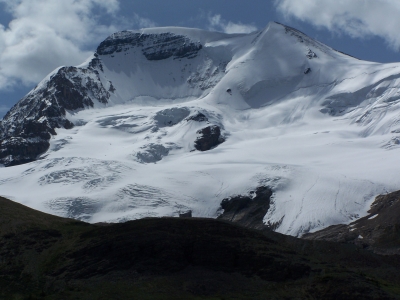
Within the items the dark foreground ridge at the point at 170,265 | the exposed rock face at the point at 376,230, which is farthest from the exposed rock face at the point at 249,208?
the dark foreground ridge at the point at 170,265

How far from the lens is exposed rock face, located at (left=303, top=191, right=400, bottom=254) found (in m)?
102

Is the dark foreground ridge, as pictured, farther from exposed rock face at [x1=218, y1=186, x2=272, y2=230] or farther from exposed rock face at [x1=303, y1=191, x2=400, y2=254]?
exposed rock face at [x1=218, y1=186, x2=272, y2=230]

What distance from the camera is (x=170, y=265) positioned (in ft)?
216

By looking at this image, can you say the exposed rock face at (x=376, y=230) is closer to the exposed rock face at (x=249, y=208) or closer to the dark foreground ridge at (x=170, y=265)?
the exposed rock face at (x=249, y=208)

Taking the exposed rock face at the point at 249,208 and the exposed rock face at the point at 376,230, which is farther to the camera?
the exposed rock face at the point at 249,208

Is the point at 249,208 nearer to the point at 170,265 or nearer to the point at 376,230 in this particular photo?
the point at 376,230

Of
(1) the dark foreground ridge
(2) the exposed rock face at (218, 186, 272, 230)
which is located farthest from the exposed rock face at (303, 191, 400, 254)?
(1) the dark foreground ridge

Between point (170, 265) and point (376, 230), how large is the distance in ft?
179

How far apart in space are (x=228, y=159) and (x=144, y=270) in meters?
119

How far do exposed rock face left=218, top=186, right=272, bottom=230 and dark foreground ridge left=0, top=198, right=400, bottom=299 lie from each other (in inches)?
2041

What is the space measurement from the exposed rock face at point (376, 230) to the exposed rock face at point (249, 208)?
16.4 m

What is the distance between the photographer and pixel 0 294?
5903cm

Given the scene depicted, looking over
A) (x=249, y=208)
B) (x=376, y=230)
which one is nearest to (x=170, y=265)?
(x=376, y=230)

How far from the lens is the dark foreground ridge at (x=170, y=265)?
2334 inches
